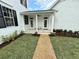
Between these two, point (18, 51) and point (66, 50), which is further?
point (66, 50)

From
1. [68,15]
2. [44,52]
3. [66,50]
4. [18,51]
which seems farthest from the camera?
[68,15]

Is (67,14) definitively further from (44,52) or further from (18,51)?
(18,51)

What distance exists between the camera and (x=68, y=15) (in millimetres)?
15008

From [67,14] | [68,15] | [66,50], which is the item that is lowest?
[66,50]

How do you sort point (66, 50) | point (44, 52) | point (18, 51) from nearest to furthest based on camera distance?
point (44, 52), point (18, 51), point (66, 50)

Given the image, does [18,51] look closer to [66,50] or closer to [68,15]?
[66,50]

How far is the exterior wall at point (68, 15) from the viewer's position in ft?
48.7

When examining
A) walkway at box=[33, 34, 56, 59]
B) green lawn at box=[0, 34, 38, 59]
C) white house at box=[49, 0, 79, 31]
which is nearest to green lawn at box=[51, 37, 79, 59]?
walkway at box=[33, 34, 56, 59]

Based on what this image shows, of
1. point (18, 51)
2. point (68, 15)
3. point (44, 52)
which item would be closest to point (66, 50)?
point (44, 52)

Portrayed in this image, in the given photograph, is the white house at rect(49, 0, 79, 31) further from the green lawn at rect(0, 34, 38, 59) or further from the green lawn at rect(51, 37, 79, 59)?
the green lawn at rect(0, 34, 38, 59)

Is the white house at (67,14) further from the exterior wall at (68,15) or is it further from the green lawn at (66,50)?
the green lawn at (66,50)

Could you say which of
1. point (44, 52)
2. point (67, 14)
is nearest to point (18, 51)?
point (44, 52)

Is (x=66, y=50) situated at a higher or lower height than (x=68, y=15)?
lower

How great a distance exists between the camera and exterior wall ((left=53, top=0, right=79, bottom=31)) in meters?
14.8
